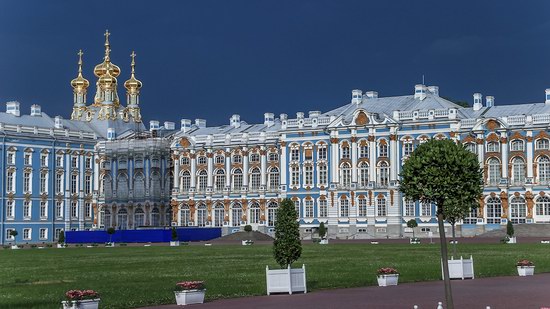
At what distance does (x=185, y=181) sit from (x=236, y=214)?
7047 mm

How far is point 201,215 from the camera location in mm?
100625

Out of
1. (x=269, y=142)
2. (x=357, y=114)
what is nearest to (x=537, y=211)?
(x=357, y=114)

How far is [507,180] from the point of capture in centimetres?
8244

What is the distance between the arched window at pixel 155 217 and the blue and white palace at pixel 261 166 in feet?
0.49

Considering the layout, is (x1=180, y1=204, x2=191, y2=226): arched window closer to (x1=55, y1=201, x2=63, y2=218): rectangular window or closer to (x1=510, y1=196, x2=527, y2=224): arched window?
(x1=55, y1=201, x2=63, y2=218): rectangular window

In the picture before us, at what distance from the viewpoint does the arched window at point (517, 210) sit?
8169cm

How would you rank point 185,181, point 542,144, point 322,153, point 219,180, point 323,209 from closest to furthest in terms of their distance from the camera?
point 542,144 → point 323,209 → point 322,153 → point 219,180 → point 185,181

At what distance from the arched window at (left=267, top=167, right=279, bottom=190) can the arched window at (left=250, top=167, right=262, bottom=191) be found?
3.85ft

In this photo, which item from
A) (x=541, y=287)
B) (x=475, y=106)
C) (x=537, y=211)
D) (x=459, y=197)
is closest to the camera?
(x=459, y=197)

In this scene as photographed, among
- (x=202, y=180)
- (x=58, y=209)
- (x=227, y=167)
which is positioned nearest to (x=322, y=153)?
(x=227, y=167)

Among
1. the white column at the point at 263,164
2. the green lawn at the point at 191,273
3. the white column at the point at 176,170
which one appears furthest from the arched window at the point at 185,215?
the green lawn at the point at 191,273

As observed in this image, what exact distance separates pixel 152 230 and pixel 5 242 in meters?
15.7

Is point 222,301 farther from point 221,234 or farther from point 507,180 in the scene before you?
point 221,234

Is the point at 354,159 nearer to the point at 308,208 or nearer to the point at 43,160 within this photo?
the point at 308,208
